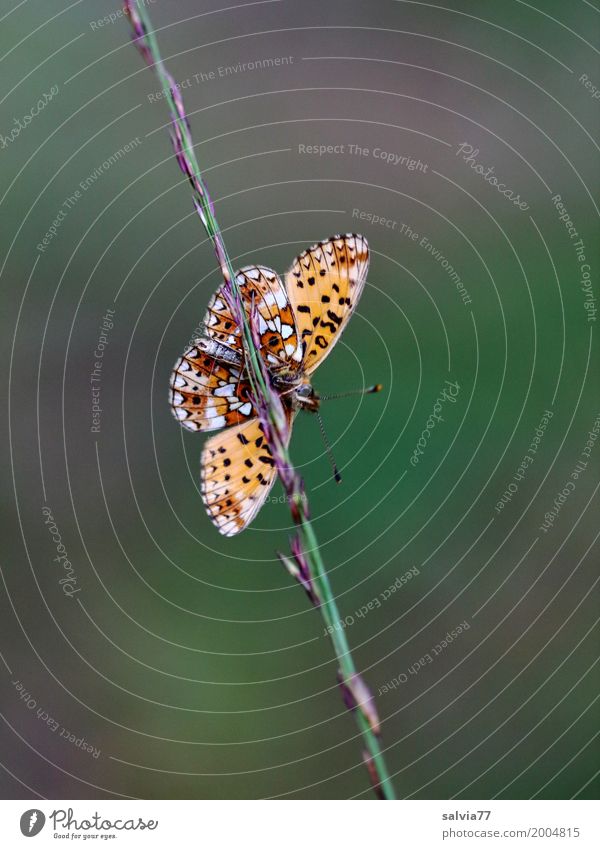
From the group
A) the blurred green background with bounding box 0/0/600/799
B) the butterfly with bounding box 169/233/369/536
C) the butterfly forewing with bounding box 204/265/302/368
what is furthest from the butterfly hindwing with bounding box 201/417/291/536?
the blurred green background with bounding box 0/0/600/799

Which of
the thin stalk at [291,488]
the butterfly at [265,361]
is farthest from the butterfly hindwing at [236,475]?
the thin stalk at [291,488]

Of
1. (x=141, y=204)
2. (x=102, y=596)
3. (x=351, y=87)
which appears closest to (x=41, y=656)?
(x=102, y=596)

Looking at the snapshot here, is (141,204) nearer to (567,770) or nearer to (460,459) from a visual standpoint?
(460,459)

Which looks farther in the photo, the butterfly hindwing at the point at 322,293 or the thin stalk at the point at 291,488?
the butterfly hindwing at the point at 322,293

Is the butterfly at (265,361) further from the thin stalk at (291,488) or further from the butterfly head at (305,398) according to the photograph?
the thin stalk at (291,488)

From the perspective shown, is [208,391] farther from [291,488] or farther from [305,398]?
[291,488]

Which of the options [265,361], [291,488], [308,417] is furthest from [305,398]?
[308,417]
